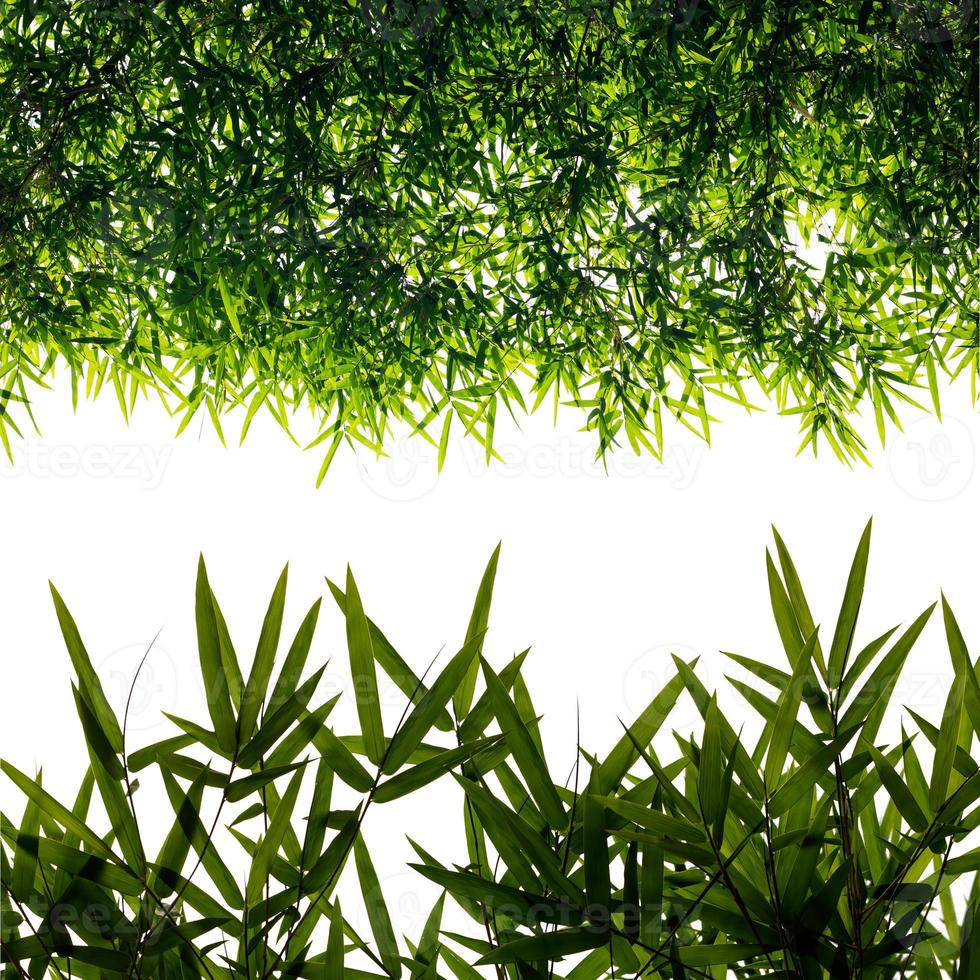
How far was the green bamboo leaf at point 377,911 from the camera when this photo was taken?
93cm

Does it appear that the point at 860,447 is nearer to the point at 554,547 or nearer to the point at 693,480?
the point at 693,480

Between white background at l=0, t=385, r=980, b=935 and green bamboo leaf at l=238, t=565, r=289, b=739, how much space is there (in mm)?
1053

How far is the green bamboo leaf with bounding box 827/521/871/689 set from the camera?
2.97 ft

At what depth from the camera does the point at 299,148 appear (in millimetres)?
2039

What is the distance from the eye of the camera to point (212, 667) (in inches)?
33.6

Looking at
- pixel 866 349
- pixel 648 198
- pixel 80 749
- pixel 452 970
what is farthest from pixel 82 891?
pixel 866 349

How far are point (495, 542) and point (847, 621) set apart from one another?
1.36 meters

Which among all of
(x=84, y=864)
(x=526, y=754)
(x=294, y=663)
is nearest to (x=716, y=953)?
(x=526, y=754)

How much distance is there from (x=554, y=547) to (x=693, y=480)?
1.29 feet

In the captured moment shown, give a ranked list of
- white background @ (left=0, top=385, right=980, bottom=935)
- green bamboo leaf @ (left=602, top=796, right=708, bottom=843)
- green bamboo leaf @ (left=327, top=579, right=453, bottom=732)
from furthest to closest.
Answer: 1. white background @ (left=0, top=385, right=980, bottom=935)
2. green bamboo leaf @ (left=327, top=579, right=453, bottom=732)
3. green bamboo leaf @ (left=602, top=796, right=708, bottom=843)

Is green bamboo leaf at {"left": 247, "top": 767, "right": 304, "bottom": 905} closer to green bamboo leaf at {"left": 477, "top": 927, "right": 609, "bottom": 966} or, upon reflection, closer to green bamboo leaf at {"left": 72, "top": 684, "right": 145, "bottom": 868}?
green bamboo leaf at {"left": 72, "top": 684, "right": 145, "bottom": 868}

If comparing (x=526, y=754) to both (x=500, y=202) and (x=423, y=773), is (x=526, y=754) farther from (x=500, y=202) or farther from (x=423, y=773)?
(x=500, y=202)

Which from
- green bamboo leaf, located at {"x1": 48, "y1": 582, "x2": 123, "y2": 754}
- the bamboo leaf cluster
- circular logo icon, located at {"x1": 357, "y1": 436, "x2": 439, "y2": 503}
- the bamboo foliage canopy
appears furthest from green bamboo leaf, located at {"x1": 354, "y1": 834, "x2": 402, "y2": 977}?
the bamboo foliage canopy

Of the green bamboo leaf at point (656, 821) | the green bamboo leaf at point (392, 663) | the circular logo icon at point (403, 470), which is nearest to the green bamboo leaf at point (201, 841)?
the green bamboo leaf at point (392, 663)
